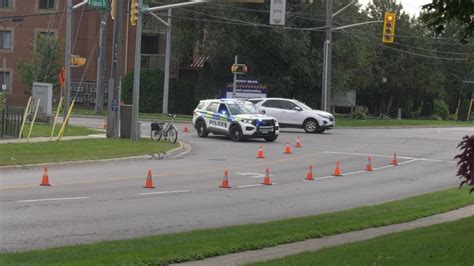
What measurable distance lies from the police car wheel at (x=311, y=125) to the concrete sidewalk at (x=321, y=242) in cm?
2462

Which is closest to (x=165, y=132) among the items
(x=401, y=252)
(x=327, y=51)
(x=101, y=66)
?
(x=101, y=66)

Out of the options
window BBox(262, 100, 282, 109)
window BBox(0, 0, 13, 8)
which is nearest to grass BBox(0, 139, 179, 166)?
window BBox(262, 100, 282, 109)

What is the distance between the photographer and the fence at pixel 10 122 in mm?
26406

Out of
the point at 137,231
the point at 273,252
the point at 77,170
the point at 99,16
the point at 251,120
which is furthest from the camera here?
the point at 99,16

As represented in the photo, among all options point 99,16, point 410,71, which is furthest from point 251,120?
point 410,71

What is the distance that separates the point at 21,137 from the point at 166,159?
5.97m

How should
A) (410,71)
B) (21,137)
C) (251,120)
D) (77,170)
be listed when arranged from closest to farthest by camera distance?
(77,170) → (21,137) → (251,120) → (410,71)

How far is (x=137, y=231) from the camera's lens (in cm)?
1096

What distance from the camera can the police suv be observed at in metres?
31.6

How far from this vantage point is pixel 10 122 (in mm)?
26688

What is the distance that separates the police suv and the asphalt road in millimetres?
2073

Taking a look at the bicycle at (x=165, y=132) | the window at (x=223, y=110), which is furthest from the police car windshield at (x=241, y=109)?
the bicycle at (x=165, y=132)

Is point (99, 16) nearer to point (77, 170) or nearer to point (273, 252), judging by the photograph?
point (77, 170)

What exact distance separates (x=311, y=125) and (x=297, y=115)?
3.02 ft
